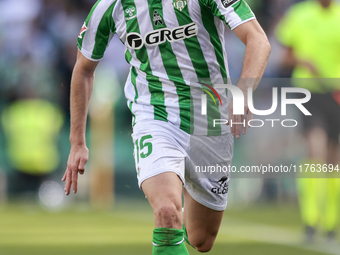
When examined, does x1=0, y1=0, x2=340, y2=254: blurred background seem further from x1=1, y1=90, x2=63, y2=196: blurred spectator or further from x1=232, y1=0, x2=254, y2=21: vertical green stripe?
x1=232, y1=0, x2=254, y2=21: vertical green stripe

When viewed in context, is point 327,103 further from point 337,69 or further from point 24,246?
point 24,246

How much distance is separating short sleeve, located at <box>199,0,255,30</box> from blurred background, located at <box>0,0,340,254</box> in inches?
175

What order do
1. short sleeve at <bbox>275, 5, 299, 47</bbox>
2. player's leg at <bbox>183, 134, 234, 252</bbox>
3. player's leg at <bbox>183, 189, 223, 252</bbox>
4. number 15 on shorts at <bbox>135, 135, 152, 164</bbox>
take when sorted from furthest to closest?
1. short sleeve at <bbox>275, 5, 299, 47</bbox>
2. player's leg at <bbox>183, 189, 223, 252</bbox>
3. player's leg at <bbox>183, 134, 234, 252</bbox>
4. number 15 on shorts at <bbox>135, 135, 152, 164</bbox>

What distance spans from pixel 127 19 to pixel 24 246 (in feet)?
9.96

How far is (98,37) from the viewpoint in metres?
3.47

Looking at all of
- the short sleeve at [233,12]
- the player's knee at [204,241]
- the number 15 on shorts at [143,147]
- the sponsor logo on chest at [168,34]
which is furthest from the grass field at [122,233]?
the short sleeve at [233,12]

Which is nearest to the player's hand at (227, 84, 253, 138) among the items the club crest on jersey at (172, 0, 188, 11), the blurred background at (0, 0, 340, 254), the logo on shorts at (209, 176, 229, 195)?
the club crest on jersey at (172, 0, 188, 11)

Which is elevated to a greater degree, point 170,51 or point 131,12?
point 131,12

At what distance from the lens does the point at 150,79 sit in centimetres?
331

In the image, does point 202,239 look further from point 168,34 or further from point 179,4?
point 179,4

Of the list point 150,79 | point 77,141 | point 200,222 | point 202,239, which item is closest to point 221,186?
point 200,222

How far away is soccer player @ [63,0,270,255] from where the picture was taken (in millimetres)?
2969

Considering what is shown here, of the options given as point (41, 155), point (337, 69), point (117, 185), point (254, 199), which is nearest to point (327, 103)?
point (337, 69)

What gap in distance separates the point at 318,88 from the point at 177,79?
10.6 feet
